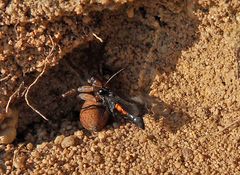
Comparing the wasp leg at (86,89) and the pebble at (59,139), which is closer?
the pebble at (59,139)

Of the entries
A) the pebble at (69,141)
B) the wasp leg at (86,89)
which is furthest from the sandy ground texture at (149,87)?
the wasp leg at (86,89)

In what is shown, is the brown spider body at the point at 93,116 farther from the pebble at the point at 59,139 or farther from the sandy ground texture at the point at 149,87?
the pebble at the point at 59,139

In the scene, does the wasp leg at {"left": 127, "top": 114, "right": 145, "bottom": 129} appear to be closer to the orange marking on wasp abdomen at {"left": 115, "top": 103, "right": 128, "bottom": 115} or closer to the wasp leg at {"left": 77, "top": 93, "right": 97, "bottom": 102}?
the orange marking on wasp abdomen at {"left": 115, "top": 103, "right": 128, "bottom": 115}

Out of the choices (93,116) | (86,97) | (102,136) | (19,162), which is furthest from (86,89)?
(19,162)

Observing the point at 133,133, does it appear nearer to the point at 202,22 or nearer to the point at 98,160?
the point at 98,160

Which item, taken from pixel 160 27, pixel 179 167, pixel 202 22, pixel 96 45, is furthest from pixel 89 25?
pixel 179 167

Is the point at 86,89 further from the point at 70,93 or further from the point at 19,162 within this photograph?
the point at 19,162

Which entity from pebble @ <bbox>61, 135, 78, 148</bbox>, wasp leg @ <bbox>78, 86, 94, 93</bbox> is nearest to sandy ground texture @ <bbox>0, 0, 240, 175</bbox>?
pebble @ <bbox>61, 135, 78, 148</bbox>
